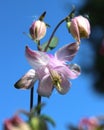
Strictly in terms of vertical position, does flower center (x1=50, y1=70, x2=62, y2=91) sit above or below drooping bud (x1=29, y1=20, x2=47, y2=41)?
below

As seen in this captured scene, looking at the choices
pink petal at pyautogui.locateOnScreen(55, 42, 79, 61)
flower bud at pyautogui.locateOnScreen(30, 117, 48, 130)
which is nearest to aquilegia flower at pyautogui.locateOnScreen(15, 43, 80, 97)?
pink petal at pyautogui.locateOnScreen(55, 42, 79, 61)

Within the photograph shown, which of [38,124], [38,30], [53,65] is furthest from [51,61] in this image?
[38,124]

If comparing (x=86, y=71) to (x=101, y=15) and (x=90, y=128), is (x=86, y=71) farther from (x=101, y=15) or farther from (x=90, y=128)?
(x=90, y=128)

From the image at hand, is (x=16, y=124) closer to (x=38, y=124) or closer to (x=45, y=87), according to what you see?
(x=38, y=124)

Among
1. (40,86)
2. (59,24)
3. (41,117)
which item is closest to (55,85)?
(40,86)

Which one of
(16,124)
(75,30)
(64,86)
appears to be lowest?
(16,124)

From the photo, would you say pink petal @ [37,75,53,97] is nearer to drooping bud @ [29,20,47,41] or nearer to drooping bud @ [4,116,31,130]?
drooping bud @ [29,20,47,41]
